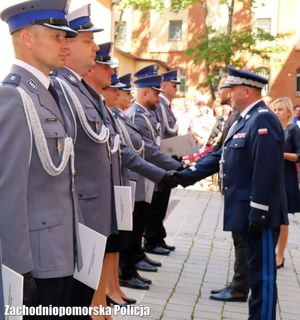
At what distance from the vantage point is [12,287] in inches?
80.7

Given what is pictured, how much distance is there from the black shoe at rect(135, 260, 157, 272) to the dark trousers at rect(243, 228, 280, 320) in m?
2.05

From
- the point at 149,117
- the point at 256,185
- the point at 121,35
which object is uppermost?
the point at 121,35

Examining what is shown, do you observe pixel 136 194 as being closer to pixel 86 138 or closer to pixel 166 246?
pixel 166 246

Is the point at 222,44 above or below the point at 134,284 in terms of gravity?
above

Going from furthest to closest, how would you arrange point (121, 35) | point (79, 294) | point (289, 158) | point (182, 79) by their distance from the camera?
point (121, 35), point (182, 79), point (289, 158), point (79, 294)

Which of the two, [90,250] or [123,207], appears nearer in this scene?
[90,250]

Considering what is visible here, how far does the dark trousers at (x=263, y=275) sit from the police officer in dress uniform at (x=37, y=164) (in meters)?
1.65

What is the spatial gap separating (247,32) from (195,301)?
76.0 ft

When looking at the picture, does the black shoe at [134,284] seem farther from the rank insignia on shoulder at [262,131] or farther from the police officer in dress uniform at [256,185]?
the rank insignia on shoulder at [262,131]

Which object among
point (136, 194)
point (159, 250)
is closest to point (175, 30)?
point (159, 250)

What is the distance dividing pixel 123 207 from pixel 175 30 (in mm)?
31385

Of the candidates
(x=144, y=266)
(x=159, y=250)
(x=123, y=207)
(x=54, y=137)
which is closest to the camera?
(x=54, y=137)

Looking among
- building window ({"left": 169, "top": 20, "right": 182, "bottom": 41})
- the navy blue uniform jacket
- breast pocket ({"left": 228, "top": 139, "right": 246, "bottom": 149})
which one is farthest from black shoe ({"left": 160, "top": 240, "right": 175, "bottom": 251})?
building window ({"left": 169, "top": 20, "right": 182, "bottom": 41})

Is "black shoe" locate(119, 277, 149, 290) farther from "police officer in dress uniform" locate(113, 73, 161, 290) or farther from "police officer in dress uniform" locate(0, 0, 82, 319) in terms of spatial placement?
"police officer in dress uniform" locate(0, 0, 82, 319)
